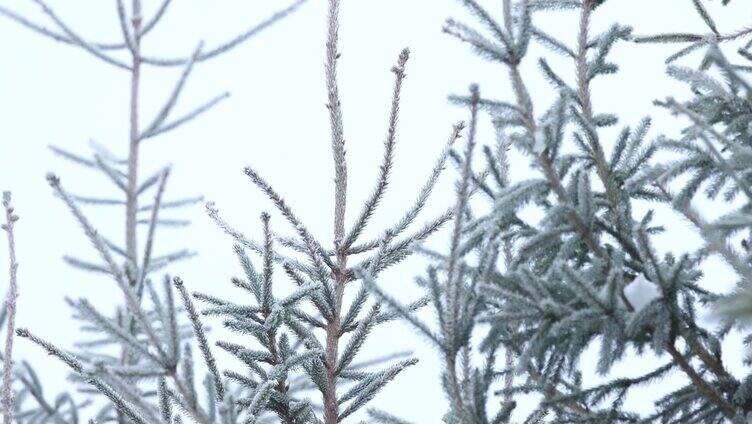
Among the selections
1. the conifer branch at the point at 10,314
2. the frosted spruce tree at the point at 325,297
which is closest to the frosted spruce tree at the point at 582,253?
the frosted spruce tree at the point at 325,297

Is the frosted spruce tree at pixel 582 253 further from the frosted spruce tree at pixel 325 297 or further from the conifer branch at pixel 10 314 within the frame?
the conifer branch at pixel 10 314

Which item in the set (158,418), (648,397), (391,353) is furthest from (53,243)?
(648,397)

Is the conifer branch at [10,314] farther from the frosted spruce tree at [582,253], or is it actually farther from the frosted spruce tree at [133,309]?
the frosted spruce tree at [582,253]

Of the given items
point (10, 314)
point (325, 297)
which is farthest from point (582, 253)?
point (10, 314)

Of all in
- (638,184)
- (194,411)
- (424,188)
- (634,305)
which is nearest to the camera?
(194,411)

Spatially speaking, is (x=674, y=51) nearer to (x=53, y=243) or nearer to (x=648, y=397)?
(x=648, y=397)

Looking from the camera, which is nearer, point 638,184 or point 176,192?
point 638,184

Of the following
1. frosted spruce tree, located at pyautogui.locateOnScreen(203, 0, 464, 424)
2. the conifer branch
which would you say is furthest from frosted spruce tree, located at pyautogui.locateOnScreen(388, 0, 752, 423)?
the conifer branch
